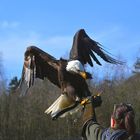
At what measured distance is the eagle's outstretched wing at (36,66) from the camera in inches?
263

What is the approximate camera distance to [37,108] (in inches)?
803

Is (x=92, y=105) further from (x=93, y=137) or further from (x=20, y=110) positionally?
(x=20, y=110)

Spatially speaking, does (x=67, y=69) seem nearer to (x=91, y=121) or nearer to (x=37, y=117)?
(x=91, y=121)

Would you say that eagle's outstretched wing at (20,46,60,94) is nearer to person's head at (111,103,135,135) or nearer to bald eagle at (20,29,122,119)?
bald eagle at (20,29,122,119)

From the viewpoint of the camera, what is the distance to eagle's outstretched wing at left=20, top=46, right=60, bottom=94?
6.67 m

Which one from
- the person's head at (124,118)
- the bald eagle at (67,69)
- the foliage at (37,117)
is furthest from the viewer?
the foliage at (37,117)

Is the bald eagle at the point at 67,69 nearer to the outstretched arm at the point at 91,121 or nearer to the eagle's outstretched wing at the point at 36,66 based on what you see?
the eagle's outstretched wing at the point at 36,66

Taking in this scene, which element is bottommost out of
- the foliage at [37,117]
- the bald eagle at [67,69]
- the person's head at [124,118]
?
the person's head at [124,118]

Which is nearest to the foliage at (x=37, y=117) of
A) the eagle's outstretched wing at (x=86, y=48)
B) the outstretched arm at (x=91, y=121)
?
the eagle's outstretched wing at (x=86, y=48)

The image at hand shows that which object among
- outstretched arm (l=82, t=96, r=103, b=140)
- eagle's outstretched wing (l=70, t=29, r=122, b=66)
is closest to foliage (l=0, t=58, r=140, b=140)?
eagle's outstretched wing (l=70, t=29, r=122, b=66)

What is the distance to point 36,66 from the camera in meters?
7.05

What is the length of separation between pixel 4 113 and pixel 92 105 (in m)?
16.8

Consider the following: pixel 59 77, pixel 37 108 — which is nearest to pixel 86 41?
pixel 59 77

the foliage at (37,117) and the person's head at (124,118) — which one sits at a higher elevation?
the foliage at (37,117)
